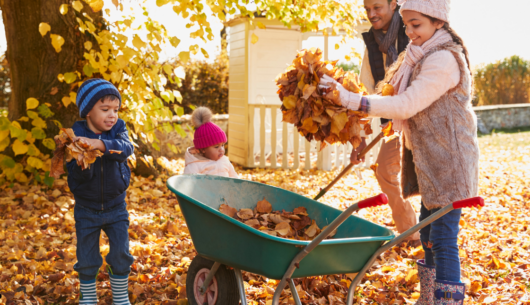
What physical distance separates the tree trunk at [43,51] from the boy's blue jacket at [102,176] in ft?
10.6

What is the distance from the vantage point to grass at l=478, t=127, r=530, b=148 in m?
11.1

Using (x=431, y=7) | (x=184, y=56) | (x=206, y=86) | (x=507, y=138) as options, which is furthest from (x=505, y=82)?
(x=431, y=7)

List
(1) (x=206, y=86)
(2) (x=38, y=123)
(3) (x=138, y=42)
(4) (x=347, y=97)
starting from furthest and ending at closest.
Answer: (1) (x=206, y=86)
(2) (x=38, y=123)
(3) (x=138, y=42)
(4) (x=347, y=97)

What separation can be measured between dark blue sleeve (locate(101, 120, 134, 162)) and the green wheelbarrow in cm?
35

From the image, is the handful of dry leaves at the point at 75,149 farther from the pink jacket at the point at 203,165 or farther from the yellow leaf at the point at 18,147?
the yellow leaf at the point at 18,147

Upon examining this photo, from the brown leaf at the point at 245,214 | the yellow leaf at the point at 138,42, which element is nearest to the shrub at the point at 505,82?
the yellow leaf at the point at 138,42

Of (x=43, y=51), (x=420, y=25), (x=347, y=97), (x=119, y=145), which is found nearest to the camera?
(x=347, y=97)

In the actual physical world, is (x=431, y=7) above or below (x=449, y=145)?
above

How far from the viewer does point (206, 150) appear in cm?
351

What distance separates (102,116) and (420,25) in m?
1.71

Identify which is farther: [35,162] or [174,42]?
[35,162]

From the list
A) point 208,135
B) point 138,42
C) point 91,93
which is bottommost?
point 208,135

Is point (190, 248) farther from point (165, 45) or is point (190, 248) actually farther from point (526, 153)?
point (526, 153)

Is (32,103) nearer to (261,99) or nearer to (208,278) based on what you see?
(208,278)
